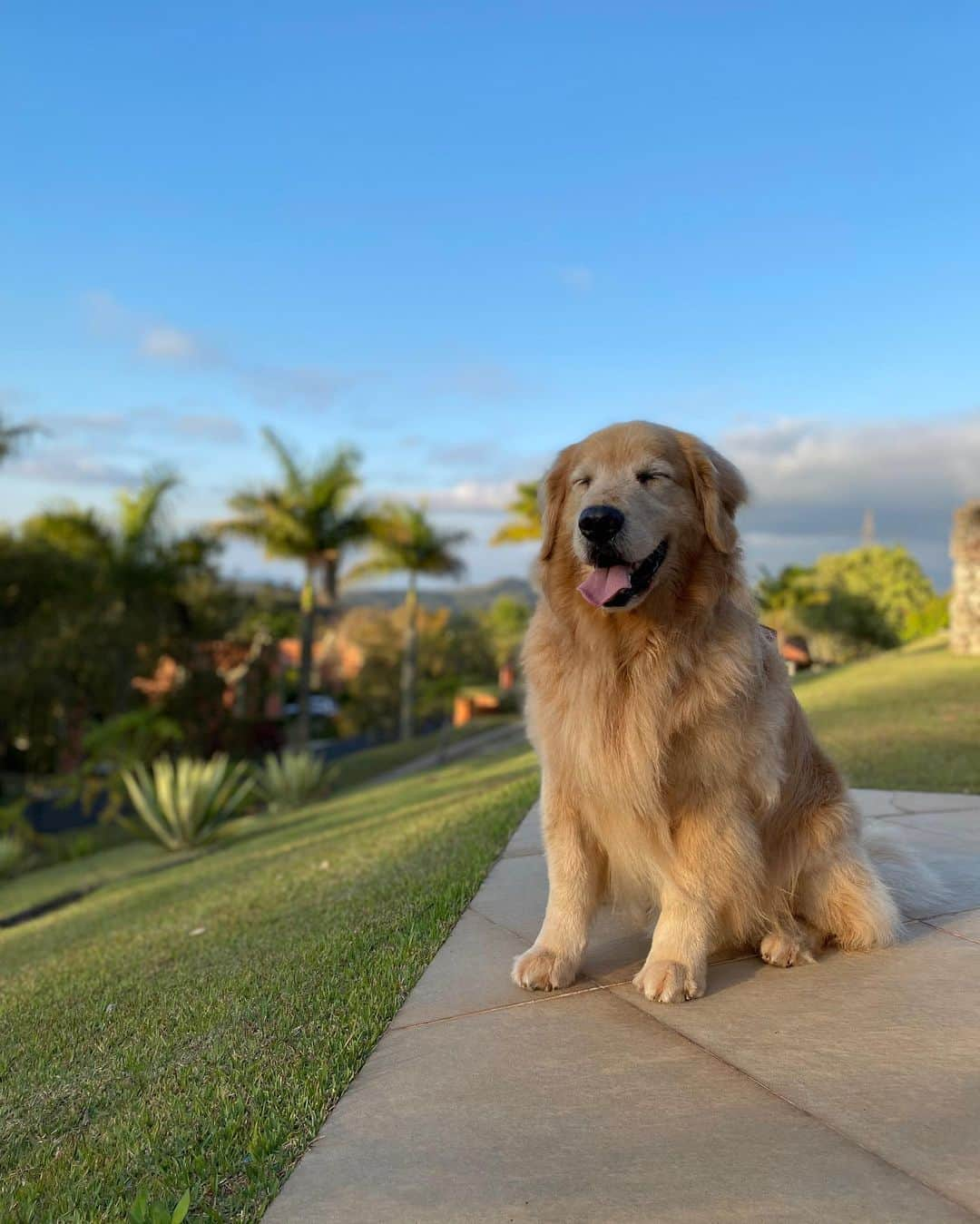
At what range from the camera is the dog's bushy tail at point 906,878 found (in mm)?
3510

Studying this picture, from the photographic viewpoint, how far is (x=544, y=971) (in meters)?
2.93

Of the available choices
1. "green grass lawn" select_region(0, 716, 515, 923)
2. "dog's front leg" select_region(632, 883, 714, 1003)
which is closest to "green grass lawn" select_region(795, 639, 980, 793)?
"dog's front leg" select_region(632, 883, 714, 1003)

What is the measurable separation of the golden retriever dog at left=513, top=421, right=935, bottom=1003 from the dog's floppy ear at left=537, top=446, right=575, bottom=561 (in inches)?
0.5

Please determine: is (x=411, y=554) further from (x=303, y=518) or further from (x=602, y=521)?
(x=602, y=521)

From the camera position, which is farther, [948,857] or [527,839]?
[527,839]

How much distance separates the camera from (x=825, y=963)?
3064 mm

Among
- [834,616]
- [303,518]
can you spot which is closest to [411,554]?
[303,518]

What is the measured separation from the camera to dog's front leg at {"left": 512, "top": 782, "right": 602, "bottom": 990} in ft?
9.77

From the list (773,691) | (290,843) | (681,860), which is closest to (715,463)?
(773,691)

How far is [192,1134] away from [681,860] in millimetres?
1544

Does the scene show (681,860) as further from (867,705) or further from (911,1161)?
(867,705)

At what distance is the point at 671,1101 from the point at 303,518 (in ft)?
98.3

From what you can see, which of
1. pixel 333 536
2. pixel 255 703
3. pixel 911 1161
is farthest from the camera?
pixel 255 703

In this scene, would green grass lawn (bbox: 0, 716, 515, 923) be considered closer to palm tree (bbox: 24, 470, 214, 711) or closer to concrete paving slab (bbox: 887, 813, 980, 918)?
concrete paving slab (bbox: 887, 813, 980, 918)
